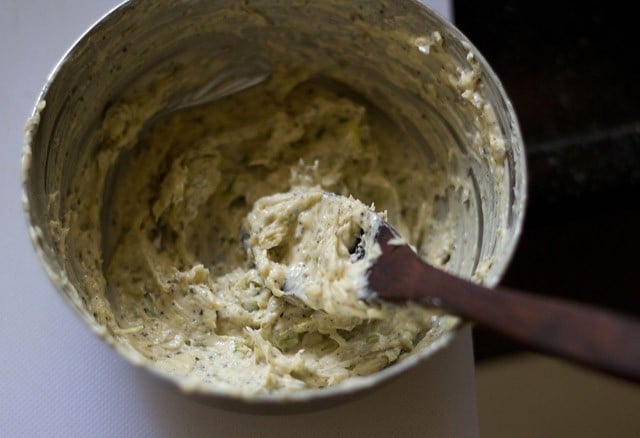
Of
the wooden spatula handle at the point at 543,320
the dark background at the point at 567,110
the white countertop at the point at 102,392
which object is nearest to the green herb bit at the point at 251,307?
the white countertop at the point at 102,392

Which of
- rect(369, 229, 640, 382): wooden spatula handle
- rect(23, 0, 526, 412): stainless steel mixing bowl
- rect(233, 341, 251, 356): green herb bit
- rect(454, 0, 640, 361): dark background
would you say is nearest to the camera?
rect(369, 229, 640, 382): wooden spatula handle

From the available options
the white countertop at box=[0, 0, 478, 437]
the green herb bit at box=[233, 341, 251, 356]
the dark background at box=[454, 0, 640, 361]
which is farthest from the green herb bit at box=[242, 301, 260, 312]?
the dark background at box=[454, 0, 640, 361]

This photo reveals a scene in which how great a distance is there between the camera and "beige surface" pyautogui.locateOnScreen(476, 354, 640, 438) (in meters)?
1.67

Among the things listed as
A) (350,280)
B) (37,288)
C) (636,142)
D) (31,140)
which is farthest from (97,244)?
(636,142)

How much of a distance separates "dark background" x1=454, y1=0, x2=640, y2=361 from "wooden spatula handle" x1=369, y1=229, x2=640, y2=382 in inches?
30.1

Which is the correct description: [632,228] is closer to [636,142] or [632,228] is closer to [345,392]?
[636,142]

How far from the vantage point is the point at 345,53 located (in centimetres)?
129

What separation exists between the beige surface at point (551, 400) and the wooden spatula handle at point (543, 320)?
0.88 meters

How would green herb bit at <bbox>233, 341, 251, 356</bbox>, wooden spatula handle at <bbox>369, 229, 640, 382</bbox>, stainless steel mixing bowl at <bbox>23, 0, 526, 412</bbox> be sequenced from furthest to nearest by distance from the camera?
1. green herb bit at <bbox>233, 341, 251, 356</bbox>
2. stainless steel mixing bowl at <bbox>23, 0, 526, 412</bbox>
3. wooden spatula handle at <bbox>369, 229, 640, 382</bbox>

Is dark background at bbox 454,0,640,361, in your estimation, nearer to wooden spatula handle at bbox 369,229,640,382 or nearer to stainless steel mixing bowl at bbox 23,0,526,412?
stainless steel mixing bowl at bbox 23,0,526,412

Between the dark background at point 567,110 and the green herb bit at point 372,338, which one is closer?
the green herb bit at point 372,338

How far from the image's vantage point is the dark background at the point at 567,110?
5.23ft

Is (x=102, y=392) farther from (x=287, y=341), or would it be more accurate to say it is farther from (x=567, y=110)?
(x=567, y=110)

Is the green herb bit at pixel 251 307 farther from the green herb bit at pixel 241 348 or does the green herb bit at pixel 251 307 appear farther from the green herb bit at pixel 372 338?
the green herb bit at pixel 372 338
